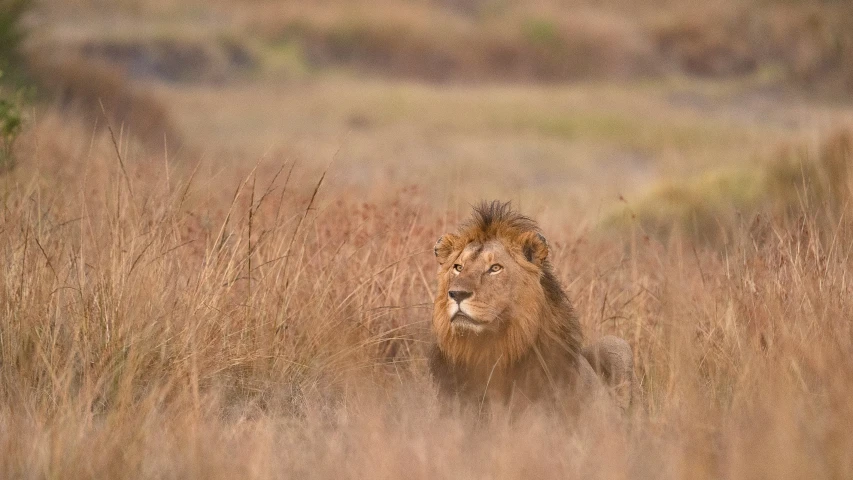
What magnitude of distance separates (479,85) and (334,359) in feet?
77.7

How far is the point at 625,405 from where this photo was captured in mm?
4969

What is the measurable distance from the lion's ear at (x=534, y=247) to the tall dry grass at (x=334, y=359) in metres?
0.48

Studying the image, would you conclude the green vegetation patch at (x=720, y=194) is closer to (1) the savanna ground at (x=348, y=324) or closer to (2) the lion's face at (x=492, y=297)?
(1) the savanna ground at (x=348, y=324)

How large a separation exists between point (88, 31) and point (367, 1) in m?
8.16

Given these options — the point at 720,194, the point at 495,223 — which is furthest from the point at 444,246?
the point at 720,194

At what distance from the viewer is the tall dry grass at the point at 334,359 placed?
4012 millimetres

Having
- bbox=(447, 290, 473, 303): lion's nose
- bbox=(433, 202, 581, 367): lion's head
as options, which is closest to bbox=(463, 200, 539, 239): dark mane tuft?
bbox=(433, 202, 581, 367): lion's head

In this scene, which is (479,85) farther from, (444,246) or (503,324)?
(503,324)

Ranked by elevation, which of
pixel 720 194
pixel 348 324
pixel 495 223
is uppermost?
pixel 720 194

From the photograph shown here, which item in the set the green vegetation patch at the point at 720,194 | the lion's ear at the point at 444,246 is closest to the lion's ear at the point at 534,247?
the lion's ear at the point at 444,246

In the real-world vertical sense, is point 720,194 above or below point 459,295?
above

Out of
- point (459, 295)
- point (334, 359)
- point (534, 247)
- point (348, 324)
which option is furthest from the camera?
point (348, 324)

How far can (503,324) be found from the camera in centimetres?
468

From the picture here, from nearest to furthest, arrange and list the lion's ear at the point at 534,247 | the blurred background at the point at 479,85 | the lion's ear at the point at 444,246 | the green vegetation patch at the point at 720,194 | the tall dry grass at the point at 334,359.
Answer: the tall dry grass at the point at 334,359 → the lion's ear at the point at 534,247 → the lion's ear at the point at 444,246 → the green vegetation patch at the point at 720,194 → the blurred background at the point at 479,85
